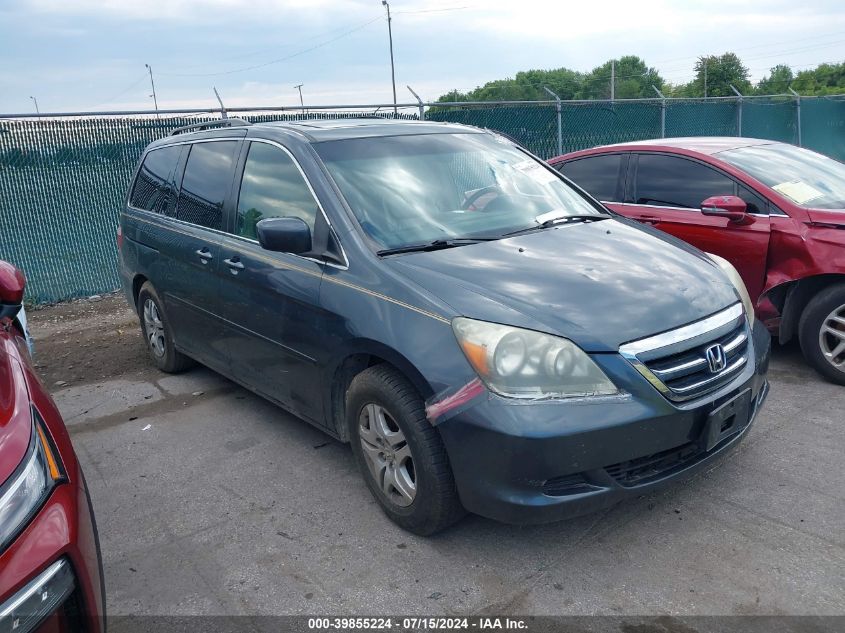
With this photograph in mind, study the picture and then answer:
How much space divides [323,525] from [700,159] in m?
4.01

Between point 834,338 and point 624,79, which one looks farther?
point 624,79

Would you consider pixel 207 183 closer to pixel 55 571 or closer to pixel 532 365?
pixel 532 365

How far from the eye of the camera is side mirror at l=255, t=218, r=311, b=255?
3428mm

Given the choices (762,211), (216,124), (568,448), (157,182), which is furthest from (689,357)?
(157,182)

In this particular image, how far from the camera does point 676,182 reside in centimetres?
566

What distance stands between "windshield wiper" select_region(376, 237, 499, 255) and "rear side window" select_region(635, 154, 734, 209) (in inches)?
104

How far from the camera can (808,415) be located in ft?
14.0

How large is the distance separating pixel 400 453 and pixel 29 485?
1.51 m

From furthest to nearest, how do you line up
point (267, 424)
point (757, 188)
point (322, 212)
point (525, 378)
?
point (757, 188) → point (267, 424) → point (322, 212) → point (525, 378)

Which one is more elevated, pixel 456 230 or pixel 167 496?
pixel 456 230


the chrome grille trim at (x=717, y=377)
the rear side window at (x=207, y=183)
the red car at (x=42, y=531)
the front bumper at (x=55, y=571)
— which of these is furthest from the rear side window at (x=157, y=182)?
the chrome grille trim at (x=717, y=377)

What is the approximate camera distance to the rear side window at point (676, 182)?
541cm

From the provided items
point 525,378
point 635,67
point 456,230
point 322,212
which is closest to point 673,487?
point 525,378

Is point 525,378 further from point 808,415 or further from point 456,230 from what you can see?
point 808,415
